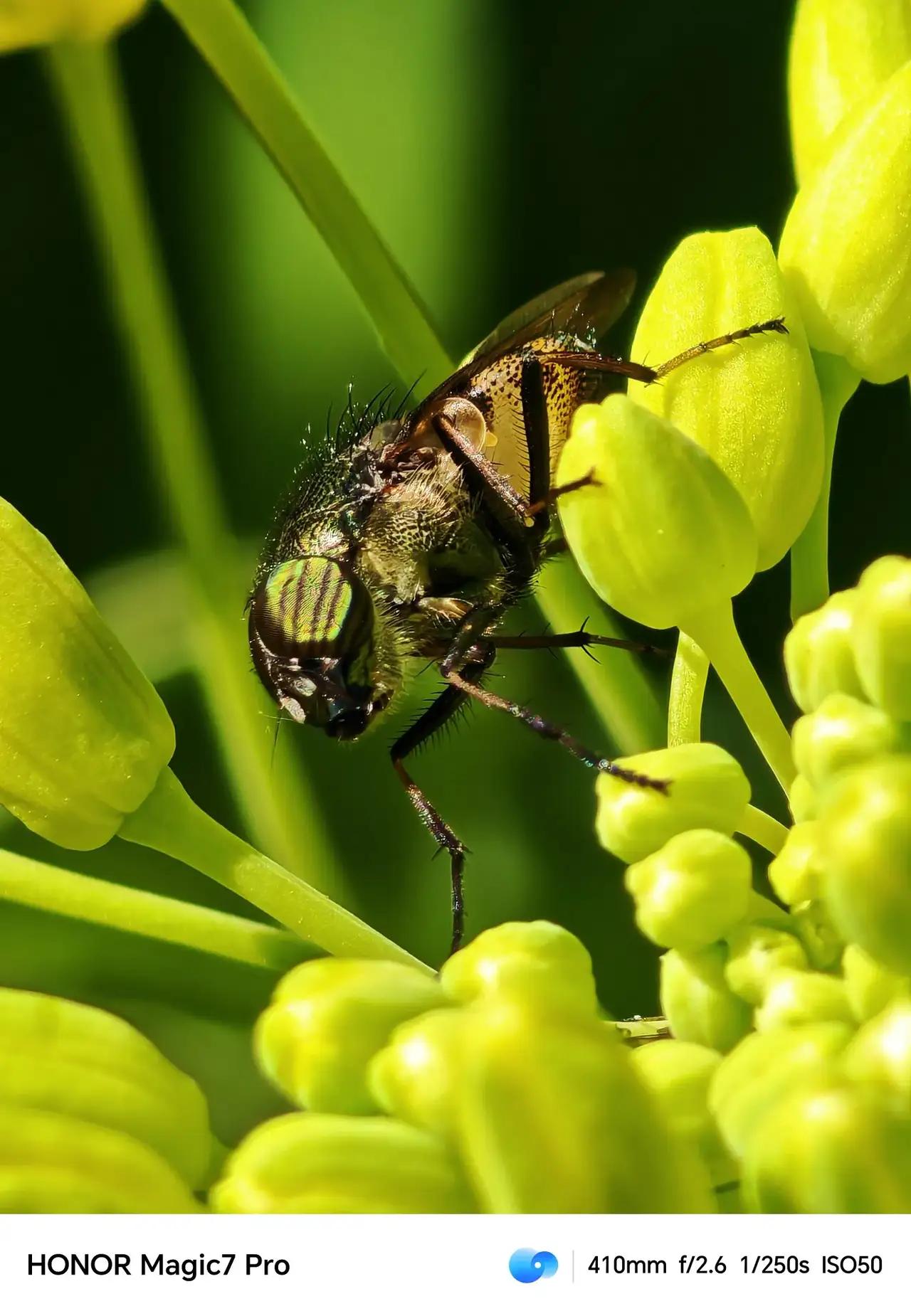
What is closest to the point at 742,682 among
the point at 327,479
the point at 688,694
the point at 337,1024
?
the point at 688,694

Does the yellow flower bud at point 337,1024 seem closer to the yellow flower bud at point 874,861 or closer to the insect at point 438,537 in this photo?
the yellow flower bud at point 874,861

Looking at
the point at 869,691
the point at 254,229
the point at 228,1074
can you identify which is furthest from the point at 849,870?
the point at 254,229

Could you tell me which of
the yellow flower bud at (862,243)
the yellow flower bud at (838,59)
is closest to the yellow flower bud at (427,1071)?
the yellow flower bud at (862,243)

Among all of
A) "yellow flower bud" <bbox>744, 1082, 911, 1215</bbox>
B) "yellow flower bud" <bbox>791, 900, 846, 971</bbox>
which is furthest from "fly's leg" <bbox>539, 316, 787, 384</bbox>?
"yellow flower bud" <bbox>744, 1082, 911, 1215</bbox>

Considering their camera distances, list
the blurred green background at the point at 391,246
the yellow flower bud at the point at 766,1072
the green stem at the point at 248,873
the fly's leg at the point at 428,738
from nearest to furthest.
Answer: the yellow flower bud at the point at 766,1072
the green stem at the point at 248,873
the fly's leg at the point at 428,738
the blurred green background at the point at 391,246
